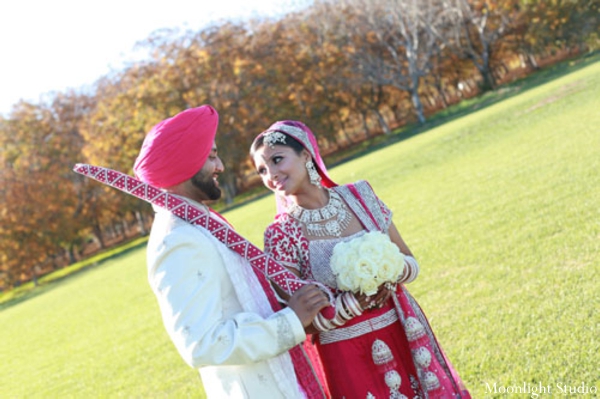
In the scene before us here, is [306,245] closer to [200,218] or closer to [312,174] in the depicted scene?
[312,174]

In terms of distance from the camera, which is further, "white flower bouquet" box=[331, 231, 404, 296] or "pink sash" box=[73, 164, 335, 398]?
"white flower bouquet" box=[331, 231, 404, 296]

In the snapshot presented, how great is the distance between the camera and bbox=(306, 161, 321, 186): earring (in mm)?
3383

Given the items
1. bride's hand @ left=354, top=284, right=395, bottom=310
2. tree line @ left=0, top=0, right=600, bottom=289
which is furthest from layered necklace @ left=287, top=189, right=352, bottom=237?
→ tree line @ left=0, top=0, right=600, bottom=289

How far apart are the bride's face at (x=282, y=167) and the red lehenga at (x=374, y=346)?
0.20 metres

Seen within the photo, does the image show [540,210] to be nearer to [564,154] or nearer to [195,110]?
[564,154]

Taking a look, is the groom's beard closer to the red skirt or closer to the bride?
the bride

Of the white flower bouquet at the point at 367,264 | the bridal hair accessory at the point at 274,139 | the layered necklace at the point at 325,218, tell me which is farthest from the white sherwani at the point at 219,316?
the bridal hair accessory at the point at 274,139

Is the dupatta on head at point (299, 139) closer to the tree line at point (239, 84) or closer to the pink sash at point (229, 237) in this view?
the pink sash at point (229, 237)

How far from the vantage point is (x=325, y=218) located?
10.9 feet

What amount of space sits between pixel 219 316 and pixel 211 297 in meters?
0.08

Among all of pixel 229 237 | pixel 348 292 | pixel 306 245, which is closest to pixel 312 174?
pixel 306 245

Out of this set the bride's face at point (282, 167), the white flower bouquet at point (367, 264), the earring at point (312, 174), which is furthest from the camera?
the earring at point (312, 174)

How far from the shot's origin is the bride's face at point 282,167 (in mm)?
3264

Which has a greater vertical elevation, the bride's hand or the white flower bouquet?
the white flower bouquet
